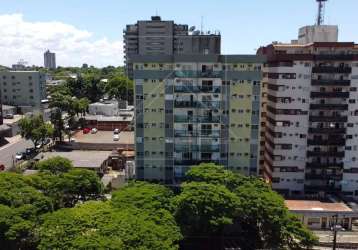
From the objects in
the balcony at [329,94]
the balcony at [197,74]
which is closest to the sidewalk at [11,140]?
the balcony at [197,74]

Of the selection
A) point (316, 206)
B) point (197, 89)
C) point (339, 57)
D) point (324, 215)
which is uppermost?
point (339, 57)

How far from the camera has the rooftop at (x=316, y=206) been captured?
57.4m

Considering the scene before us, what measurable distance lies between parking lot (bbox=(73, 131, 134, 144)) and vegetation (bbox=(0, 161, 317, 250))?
30.6m

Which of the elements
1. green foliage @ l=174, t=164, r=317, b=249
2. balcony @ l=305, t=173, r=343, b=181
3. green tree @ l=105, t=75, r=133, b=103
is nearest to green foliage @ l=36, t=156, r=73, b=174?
green foliage @ l=174, t=164, r=317, b=249

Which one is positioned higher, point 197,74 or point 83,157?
point 197,74

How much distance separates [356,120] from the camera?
62.3m

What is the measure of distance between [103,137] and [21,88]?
53.7 m

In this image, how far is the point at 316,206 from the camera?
58.8 m

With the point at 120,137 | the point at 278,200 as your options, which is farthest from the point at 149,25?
the point at 278,200

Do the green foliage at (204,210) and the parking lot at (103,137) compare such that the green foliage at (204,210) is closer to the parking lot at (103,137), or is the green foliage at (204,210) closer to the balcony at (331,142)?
the balcony at (331,142)

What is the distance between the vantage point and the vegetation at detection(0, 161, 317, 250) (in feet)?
128

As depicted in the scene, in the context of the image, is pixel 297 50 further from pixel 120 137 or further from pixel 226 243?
pixel 120 137

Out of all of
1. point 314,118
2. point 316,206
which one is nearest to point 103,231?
point 316,206

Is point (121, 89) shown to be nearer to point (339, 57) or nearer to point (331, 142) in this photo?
point (331, 142)
